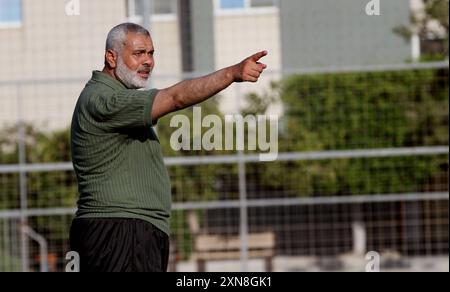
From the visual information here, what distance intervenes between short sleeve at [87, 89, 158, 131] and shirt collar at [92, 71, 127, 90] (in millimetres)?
113

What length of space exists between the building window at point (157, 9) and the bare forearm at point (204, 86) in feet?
15.9

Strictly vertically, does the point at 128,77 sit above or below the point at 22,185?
above

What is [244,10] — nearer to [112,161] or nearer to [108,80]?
[108,80]

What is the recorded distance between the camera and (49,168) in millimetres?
9273

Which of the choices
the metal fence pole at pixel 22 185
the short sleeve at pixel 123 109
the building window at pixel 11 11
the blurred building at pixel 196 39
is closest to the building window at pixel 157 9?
the blurred building at pixel 196 39

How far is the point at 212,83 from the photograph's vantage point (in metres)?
4.36

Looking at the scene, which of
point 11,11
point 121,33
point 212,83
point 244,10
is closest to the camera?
point 212,83

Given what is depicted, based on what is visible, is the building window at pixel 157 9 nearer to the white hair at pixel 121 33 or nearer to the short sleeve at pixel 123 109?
the white hair at pixel 121 33

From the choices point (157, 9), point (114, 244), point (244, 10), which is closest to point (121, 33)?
point (114, 244)

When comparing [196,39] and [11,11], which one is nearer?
[11,11]

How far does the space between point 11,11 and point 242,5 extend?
223 centimetres

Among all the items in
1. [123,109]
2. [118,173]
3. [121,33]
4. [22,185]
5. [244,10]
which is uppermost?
[244,10]
